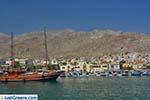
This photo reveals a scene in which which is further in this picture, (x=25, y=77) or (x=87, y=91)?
(x=25, y=77)

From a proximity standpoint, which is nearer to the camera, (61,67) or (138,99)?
(138,99)

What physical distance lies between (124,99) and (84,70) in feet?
295

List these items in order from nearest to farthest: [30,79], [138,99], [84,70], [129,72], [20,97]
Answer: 1. [20,97]
2. [138,99]
3. [30,79]
4. [129,72]
5. [84,70]

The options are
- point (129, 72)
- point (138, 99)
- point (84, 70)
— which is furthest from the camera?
point (84, 70)

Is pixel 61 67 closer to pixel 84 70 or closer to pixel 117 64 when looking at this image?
pixel 84 70

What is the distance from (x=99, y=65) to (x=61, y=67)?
13.0 m

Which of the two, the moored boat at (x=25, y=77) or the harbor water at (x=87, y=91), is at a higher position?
Answer: the moored boat at (x=25, y=77)

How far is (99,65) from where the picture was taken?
135500mm

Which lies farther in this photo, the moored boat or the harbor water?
the moored boat

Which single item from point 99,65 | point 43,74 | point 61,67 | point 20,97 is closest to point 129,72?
point 99,65

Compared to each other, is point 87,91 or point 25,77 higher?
point 25,77

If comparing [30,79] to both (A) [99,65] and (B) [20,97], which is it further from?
(B) [20,97]

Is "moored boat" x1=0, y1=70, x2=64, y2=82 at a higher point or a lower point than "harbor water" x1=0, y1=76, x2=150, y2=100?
higher

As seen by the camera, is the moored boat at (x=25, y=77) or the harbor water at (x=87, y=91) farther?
the moored boat at (x=25, y=77)
